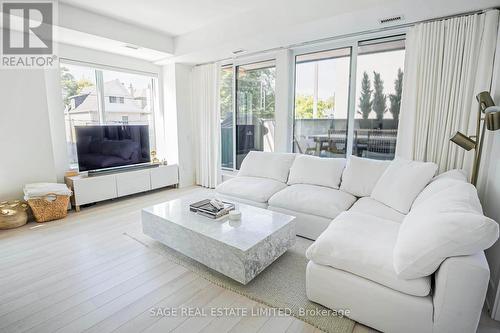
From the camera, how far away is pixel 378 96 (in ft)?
11.1

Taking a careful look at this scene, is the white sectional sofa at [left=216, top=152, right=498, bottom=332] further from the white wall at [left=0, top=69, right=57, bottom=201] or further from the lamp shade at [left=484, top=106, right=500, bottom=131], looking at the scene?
the white wall at [left=0, top=69, right=57, bottom=201]

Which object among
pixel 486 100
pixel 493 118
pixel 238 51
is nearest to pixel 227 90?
pixel 238 51

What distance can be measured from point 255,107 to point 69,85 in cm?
292

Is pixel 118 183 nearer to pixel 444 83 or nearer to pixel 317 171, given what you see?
pixel 317 171

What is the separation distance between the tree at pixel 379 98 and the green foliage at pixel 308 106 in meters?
0.57

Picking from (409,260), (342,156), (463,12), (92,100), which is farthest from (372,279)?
(92,100)

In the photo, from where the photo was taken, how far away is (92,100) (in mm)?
4137

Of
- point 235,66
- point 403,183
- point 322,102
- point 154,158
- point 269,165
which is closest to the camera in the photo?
point 403,183

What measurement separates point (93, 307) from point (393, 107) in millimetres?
3723

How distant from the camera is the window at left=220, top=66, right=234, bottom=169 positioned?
191 inches

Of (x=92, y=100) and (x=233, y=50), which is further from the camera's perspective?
(x=92, y=100)

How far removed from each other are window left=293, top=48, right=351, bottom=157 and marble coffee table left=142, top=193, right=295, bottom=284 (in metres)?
1.87

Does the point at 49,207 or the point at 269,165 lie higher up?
the point at 269,165

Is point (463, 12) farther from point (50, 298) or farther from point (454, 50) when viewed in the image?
point (50, 298)
